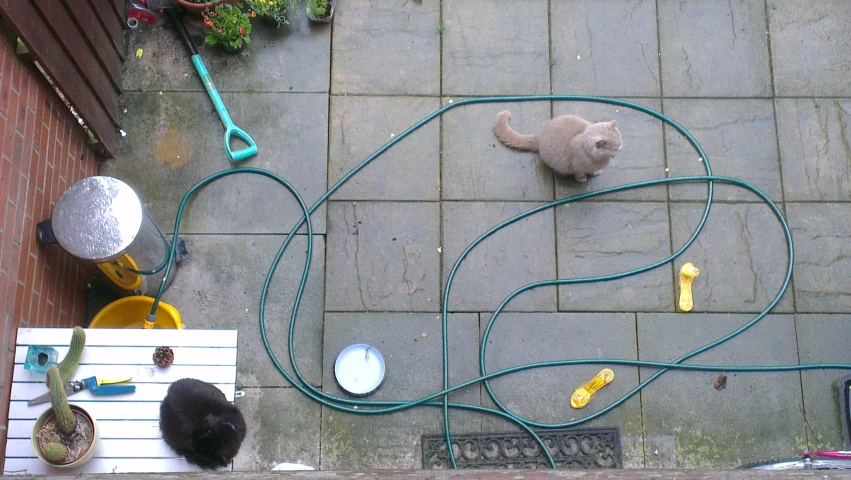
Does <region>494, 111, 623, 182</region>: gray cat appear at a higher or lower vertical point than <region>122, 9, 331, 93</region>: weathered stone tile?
lower

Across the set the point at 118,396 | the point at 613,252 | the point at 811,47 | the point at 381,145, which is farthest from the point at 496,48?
the point at 118,396

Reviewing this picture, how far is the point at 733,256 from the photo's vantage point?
3.67 m

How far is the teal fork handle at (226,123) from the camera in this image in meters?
3.70

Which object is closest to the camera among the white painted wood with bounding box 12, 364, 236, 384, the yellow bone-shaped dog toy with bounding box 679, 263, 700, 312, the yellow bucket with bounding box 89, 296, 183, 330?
the white painted wood with bounding box 12, 364, 236, 384

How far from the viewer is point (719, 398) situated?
3469 mm

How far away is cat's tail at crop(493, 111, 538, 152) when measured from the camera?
3.69 metres

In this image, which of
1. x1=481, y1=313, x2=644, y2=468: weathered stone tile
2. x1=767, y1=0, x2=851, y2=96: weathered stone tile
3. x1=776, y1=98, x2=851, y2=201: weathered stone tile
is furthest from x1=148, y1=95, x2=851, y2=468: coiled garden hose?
x1=767, y1=0, x2=851, y2=96: weathered stone tile

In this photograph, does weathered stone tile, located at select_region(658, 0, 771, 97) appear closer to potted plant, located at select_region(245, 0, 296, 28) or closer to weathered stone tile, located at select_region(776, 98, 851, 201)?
weathered stone tile, located at select_region(776, 98, 851, 201)

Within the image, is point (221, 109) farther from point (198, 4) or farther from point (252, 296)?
point (252, 296)

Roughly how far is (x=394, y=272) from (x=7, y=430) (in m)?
1.94

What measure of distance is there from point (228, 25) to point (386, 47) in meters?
0.94

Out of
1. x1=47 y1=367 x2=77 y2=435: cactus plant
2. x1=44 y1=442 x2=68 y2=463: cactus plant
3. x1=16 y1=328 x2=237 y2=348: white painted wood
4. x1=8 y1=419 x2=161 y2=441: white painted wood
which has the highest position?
x1=16 y1=328 x2=237 y2=348: white painted wood

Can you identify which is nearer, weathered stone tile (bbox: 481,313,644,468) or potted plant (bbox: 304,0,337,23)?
weathered stone tile (bbox: 481,313,644,468)

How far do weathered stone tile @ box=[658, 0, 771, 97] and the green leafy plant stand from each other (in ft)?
6.83
